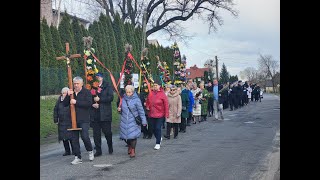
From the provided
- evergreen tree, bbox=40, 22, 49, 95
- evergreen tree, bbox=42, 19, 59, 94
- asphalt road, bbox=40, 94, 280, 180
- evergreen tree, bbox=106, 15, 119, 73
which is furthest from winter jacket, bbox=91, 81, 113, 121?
evergreen tree, bbox=106, 15, 119, 73

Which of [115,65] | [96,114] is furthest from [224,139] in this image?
[115,65]

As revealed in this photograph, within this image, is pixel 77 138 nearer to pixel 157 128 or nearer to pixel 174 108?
pixel 157 128

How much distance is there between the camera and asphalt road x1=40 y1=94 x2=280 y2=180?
8.05 m

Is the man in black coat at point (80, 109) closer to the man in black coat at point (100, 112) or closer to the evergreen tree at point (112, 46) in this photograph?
the man in black coat at point (100, 112)

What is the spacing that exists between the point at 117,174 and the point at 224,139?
558cm

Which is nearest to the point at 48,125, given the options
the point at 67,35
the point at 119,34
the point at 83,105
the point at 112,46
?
the point at 83,105

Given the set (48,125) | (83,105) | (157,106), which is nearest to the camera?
(83,105)

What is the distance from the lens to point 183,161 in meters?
9.41

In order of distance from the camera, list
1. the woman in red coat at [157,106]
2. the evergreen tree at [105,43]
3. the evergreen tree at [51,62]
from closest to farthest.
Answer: the woman in red coat at [157,106] < the evergreen tree at [51,62] < the evergreen tree at [105,43]

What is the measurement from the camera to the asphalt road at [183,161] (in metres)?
8.05

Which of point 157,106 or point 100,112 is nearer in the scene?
point 100,112

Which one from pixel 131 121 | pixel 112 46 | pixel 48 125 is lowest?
pixel 48 125

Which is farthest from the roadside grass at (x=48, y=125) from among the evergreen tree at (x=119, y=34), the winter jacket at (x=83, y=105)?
the evergreen tree at (x=119, y=34)

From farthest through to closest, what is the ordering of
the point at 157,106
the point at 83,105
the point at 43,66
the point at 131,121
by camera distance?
1. the point at 43,66
2. the point at 157,106
3. the point at 131,121
4. the point at 83,105
